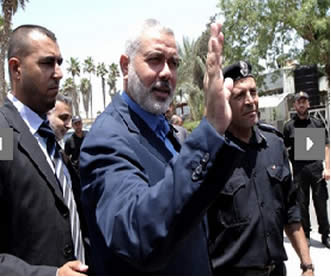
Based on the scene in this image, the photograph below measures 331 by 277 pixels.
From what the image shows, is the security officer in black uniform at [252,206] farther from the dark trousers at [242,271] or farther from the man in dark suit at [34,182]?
the man in dark suit at [34,182]

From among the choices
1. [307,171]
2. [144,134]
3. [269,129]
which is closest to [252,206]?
[269,129]

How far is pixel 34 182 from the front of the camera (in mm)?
1941

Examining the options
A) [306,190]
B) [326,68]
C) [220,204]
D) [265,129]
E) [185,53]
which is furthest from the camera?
[185,53]

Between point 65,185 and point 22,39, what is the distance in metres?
0.86

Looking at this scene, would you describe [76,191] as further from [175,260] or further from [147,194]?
[147,194]

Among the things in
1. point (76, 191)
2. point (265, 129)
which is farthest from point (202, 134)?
point (265, 129)

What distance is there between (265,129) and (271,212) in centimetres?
60

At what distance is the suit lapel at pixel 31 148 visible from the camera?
1.99 metres

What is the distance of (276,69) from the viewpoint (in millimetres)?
20016

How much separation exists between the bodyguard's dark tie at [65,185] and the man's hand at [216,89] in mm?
1184

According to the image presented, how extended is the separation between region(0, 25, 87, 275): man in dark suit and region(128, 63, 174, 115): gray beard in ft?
2.01

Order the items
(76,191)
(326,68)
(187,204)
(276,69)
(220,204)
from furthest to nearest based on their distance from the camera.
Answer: (276,69)
(326,68)
(220,204)
(76,191)
(187,204)

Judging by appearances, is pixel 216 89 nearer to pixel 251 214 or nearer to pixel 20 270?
pixel 20 270

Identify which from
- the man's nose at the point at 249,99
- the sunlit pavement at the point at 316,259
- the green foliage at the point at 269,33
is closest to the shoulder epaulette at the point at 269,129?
the man's nose at the point at 249,99
